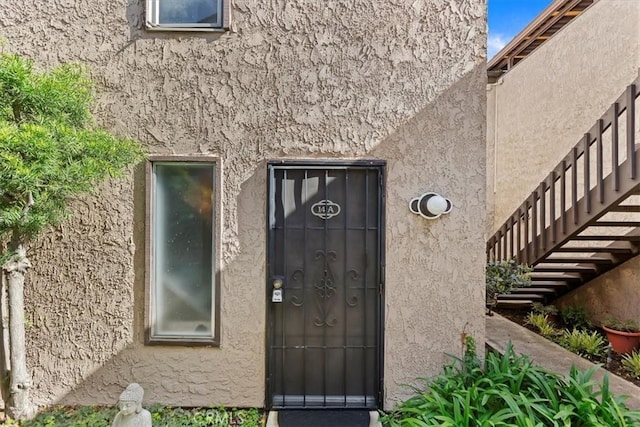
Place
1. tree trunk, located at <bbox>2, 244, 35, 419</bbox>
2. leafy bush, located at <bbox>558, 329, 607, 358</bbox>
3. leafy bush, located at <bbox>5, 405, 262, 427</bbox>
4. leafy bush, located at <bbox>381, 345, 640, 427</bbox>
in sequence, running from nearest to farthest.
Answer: leafy bush, located at <bbox>381, 345, 640, 427</bbox>
tree trunk, located at <bbox>2, 244, 35, 419</bbox>
leafy bush, located at <bbox>5, 405, 262, 427</bbox>
leafy bush, located at <bbox>558, 329, 607, 358</bbox>

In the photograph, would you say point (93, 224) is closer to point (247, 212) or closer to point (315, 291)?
point (247, 212)

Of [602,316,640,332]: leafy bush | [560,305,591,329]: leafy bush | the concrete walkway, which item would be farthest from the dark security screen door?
[560,305,591,329]: leafy bush

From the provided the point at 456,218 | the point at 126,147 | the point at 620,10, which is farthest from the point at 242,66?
the point at 620,10

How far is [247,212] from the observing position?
5184 mm

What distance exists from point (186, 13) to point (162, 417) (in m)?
5.96

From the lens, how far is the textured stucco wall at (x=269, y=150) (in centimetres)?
519

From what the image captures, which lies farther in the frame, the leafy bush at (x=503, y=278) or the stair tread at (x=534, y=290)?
the stair tread at (x=534, y=290)

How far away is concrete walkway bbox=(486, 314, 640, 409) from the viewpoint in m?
5.62

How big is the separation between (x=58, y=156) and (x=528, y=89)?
13.1m

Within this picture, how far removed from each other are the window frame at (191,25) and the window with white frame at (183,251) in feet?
6.62

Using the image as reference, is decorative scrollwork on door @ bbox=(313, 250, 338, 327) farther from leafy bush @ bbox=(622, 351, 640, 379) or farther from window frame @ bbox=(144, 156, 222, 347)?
leafy bush @ bbox=(622, 351, 640, 379)

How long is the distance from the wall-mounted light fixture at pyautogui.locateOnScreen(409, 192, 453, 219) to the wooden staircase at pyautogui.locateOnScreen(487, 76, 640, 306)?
3.42 m

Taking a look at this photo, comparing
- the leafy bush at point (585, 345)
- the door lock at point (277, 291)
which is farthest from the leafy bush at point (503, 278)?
the door lock at point (277, 291)

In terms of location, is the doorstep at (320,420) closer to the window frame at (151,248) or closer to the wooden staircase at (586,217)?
the window frame at (151,248)
